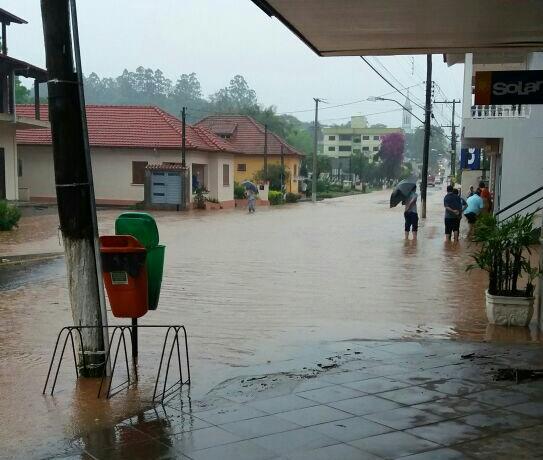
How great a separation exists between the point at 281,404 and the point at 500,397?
178 cm

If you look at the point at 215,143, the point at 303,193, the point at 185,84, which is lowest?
the point at 303,193

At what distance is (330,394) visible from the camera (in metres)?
5.97

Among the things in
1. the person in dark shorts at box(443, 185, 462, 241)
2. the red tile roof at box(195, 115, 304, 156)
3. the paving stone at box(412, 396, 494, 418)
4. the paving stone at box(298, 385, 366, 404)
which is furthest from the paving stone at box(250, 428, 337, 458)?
the red tile roof at box(195, 115, 304, 156)

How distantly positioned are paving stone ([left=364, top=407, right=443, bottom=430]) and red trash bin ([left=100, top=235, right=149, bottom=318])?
237 centimetres

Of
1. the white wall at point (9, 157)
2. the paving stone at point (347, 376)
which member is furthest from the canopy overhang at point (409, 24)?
the white wall at point (9, 157)

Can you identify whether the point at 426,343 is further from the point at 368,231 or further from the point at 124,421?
the point at 368,231

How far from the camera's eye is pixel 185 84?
138750 mm

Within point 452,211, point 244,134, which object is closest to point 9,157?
point 452,211

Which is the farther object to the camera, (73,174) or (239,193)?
(239,193)

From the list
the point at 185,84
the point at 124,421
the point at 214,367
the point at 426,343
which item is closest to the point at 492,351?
the point at 426,343

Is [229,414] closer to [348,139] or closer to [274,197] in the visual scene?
[274,197]

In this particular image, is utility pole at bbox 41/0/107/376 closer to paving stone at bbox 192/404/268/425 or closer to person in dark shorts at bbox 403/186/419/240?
paving stone at bbox 192/404/268/425

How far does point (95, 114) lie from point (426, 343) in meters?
39.0

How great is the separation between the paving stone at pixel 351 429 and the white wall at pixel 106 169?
119 feet
